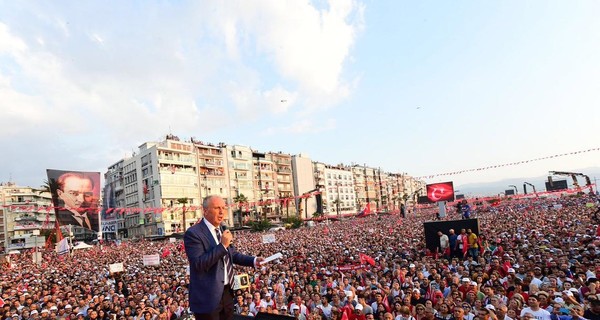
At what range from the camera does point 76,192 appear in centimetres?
4397

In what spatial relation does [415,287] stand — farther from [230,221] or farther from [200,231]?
[230,221]

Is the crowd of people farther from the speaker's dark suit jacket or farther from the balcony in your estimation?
the balcony

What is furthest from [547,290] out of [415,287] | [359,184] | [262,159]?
[359,184]

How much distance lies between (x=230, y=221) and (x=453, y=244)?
6682cm

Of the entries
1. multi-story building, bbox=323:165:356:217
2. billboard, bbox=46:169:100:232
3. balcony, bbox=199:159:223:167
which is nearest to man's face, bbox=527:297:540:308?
billboard, bbox=46:169:100:232

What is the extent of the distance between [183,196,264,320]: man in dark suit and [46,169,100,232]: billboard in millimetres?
43755

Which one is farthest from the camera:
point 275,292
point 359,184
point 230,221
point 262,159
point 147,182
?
point 359,184

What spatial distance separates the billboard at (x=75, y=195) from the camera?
42.1m

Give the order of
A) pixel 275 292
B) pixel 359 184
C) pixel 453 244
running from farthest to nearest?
pixel 359 184 < pixel 453 244 < pixel 275 292

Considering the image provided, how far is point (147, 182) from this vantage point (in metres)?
71.9

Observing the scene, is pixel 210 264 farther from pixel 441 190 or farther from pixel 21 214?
pixel 21 214

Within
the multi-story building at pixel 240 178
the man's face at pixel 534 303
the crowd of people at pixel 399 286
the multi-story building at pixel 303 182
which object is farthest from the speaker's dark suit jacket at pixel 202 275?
the multi-story building at pixel 303 182

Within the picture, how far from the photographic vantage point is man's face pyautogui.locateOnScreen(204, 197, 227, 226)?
3642 mm

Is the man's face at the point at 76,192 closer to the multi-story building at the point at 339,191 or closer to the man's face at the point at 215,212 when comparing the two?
the man's face at the point at 215,212
